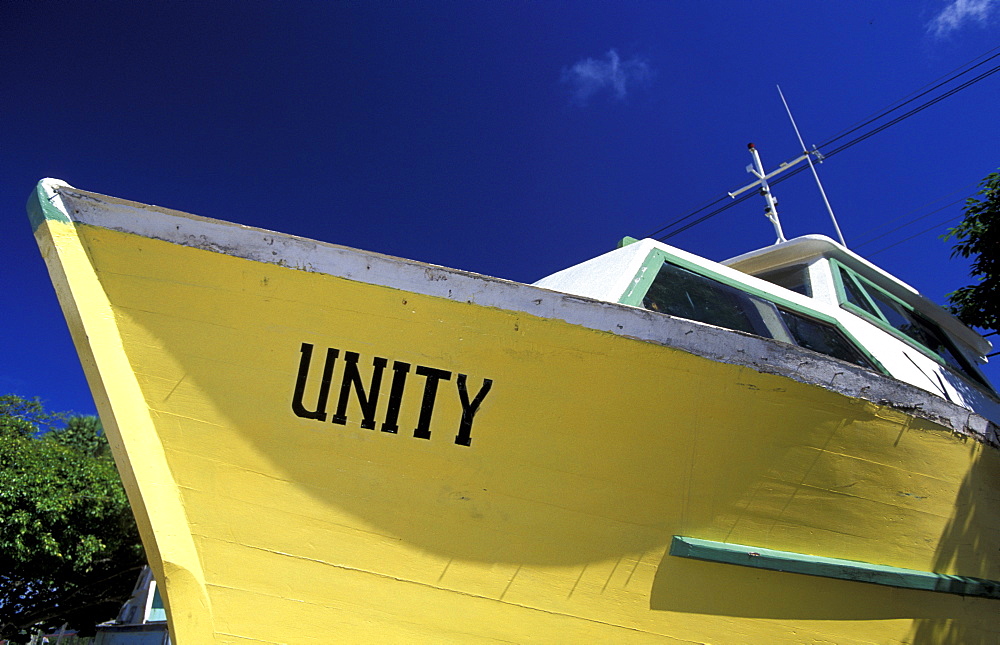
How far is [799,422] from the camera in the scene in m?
2.81

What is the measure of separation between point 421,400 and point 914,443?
104 inches

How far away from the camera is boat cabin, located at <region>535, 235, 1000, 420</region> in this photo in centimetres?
373

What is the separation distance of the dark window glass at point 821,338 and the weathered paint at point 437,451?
3.67ft

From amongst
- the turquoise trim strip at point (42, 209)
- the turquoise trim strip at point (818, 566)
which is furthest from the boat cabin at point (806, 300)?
the turquoise trim strip at point (42, 209)

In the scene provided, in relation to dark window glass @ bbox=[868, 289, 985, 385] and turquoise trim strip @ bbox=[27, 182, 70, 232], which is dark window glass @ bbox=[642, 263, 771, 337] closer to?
dark window glass @ bbox=[868, 289, 985, 385]

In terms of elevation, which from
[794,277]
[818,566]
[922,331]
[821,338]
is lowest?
[818,566]

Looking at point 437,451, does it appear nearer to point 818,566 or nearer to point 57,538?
point 818,566

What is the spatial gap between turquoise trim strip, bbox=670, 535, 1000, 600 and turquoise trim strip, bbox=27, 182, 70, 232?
10.3 ft

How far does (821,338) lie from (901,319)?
2.63 m

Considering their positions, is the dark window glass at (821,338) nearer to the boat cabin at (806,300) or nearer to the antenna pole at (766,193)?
the boat cabin at (806,300)

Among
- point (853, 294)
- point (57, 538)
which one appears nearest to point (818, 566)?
point (853, 294)

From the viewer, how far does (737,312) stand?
382cm

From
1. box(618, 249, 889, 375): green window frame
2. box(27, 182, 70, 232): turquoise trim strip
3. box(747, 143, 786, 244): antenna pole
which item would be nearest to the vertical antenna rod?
box(747, 143, 786, 244): antenna pole

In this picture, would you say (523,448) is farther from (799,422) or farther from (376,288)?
(799,422)
